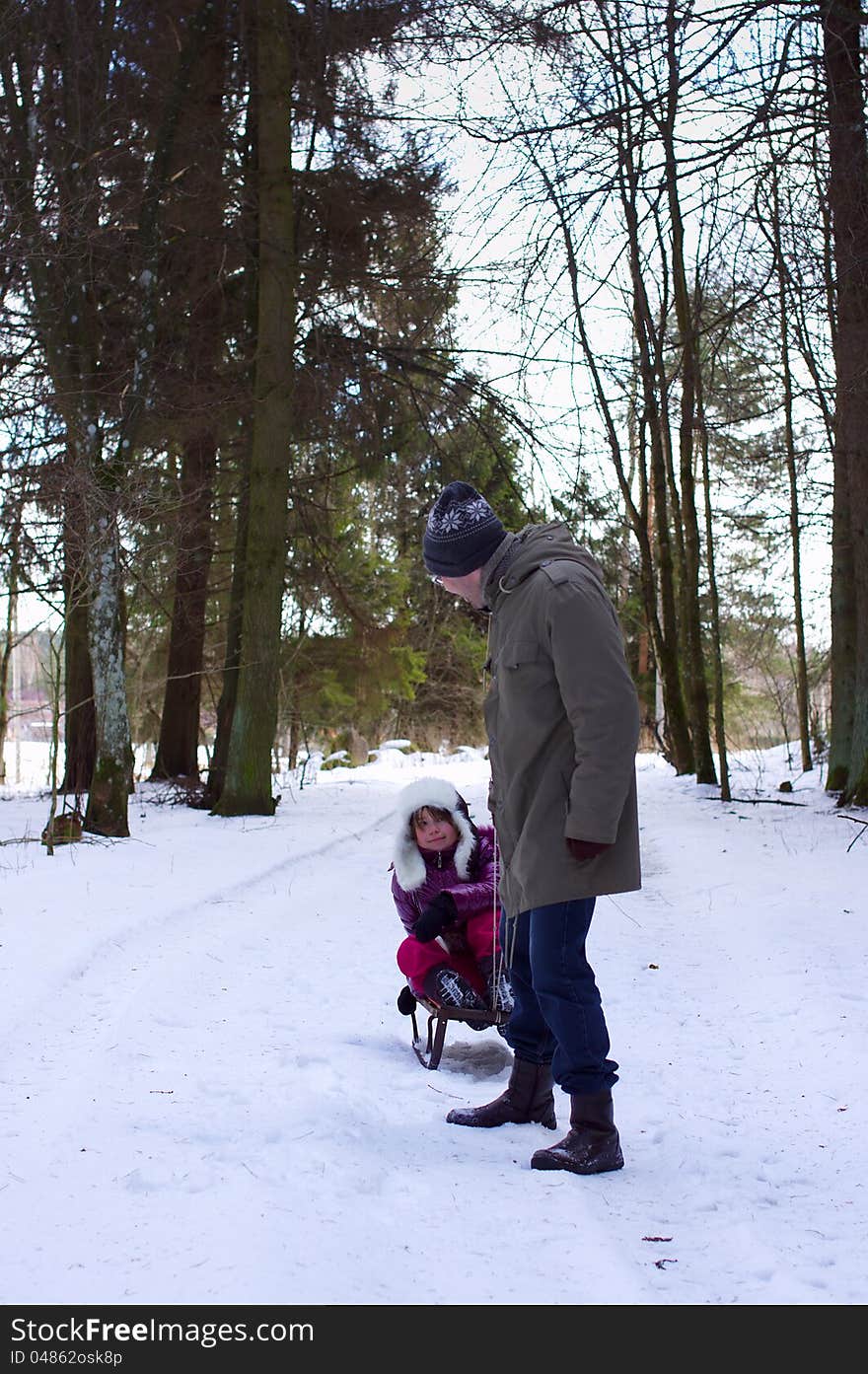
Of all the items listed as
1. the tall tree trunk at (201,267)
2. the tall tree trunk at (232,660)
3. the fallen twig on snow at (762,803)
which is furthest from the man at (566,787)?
the tall tree trunk at (232,660)

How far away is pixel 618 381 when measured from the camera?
37.9ft

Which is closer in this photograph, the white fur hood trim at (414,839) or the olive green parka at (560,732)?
the olive green parka at (560,732)

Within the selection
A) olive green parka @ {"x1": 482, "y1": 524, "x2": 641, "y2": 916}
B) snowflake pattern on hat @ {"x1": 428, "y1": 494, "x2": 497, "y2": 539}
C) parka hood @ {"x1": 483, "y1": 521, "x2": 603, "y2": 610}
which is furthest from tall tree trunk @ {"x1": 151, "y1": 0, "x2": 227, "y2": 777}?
olive green parka @ {"x1": 482, "y1": 524, "x2": 641, "y2": 916}

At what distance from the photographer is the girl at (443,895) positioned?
447 cm

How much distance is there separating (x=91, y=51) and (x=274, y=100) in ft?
9.03

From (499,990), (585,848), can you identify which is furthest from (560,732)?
(499,990)

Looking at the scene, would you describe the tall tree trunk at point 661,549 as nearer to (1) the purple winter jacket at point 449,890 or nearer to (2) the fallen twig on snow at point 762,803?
(2) the fallen twig on snow at point 762,803

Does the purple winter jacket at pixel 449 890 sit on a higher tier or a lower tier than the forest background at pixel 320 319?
lower

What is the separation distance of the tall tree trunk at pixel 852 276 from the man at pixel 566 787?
509 cm

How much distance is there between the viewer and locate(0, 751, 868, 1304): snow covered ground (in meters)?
2.56

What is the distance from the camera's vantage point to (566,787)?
330 centimetres

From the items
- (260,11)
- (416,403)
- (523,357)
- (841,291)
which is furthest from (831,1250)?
(260,11)
